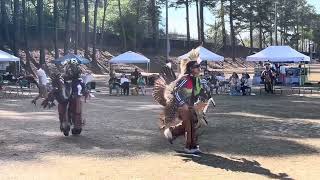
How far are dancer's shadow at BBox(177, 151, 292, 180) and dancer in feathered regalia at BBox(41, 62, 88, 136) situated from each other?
3103 mm

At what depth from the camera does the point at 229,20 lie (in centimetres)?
7631

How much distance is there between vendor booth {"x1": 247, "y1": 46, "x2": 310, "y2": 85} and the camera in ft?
102

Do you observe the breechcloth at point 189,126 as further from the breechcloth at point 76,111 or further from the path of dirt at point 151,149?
the breechcloth at point 76,111

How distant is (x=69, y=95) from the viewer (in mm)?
12008

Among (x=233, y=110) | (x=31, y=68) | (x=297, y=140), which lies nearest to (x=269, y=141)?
(x=297, y=140)

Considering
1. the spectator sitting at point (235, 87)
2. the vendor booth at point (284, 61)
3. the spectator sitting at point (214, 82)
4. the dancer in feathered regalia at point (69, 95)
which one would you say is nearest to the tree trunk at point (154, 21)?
the vendor booth at point (284, 61)

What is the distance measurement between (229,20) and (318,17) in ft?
107

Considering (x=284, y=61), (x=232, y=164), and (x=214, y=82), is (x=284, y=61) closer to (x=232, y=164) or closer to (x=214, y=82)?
(x=214, y=82)

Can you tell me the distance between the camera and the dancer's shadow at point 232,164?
8.17 metres

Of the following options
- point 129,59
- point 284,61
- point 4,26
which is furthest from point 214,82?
point 4,26

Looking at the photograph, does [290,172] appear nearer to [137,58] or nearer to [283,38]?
[137,58]

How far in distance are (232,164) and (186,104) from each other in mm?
1565

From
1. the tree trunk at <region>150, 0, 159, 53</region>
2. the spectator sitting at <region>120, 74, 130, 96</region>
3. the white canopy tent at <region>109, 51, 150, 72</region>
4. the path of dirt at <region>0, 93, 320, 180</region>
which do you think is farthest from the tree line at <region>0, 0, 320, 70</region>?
the path of dirt at <region>0, 93, 320, 180</region>

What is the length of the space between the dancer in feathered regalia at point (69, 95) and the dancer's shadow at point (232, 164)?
122 inches
